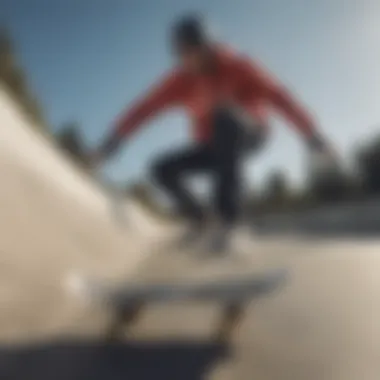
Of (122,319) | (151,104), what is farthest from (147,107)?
(122,319)

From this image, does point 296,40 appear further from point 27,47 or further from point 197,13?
point 27,47

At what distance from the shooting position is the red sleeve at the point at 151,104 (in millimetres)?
3352

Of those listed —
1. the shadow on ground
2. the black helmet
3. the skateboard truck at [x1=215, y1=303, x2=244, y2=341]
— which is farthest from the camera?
the shadow on ground

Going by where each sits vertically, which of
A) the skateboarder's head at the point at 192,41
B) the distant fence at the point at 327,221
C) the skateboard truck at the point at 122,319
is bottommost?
the skateboard truck at the point at 122,319

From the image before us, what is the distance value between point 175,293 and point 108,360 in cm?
38

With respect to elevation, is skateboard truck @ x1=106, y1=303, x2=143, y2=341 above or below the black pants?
below

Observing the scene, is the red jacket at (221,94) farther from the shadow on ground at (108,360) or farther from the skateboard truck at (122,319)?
the shadow on ground at (108,360)

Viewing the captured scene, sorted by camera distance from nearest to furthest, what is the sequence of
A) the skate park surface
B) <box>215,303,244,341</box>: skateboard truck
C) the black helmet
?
the black helmet, the skate park surface, <box>215,303,244,341</box>: skateboard truck

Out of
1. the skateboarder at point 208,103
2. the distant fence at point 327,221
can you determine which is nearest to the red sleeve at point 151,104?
the skateboarder at point 208,103

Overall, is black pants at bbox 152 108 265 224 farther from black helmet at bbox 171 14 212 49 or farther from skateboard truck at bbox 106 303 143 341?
skateboard truck at bbox 106 303 143 341

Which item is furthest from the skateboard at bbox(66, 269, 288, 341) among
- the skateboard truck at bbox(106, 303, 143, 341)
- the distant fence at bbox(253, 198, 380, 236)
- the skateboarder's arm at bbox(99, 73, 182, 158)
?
the skateboarder's arm at bbox(99, 73, 182, 158)

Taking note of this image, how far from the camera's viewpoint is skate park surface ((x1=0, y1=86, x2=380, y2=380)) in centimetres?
348

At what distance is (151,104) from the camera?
11.0 feet

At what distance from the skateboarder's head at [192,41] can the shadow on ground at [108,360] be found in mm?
840
